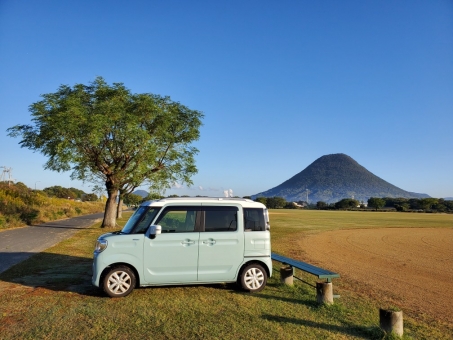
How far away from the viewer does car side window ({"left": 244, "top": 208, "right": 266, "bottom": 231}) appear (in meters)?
8.20

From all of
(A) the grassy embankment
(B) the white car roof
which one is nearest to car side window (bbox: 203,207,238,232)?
(B) the white car roof

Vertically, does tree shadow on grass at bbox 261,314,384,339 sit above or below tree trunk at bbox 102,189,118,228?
below

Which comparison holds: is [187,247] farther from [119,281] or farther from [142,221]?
[119,281]

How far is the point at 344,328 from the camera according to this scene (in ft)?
19.8

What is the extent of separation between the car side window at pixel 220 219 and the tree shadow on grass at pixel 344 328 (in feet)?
7.00

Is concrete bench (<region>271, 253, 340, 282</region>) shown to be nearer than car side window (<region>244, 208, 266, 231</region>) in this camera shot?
Yes

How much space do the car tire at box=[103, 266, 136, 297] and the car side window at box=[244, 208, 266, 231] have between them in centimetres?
263

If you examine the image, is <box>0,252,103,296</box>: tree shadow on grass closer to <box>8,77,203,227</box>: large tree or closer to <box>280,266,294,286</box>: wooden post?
<box>280,266,294,286</box>: wooden post

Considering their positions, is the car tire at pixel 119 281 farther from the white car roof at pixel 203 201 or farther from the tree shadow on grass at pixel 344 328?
the tree shadow on grass at pixel 344 328

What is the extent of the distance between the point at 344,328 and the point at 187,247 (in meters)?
3.34

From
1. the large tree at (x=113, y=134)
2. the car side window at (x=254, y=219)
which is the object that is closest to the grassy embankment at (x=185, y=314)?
the car side window at (x=254, y=219)

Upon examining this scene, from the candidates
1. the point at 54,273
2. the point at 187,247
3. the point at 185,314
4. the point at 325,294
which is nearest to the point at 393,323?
the point at 325,294

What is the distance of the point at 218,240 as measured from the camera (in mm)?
7902

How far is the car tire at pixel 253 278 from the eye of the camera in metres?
8.10
